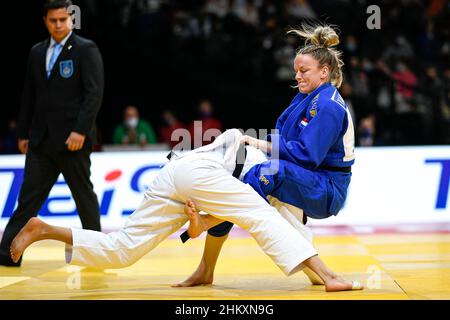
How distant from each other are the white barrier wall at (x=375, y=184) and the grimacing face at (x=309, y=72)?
373 centimetres

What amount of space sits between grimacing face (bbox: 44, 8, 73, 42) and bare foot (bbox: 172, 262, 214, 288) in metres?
2.32

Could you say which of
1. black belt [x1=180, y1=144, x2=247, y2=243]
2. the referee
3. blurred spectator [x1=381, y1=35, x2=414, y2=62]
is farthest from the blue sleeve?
blurred spectator [x1=381, y1=35, x2=414, y2=62]

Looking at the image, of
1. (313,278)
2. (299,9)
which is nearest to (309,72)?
(313,278)

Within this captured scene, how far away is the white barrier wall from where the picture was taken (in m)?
8.64

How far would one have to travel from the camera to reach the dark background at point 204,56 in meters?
12.9

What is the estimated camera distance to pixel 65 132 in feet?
20.7

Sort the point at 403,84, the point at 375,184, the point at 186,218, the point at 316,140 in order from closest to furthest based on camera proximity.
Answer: the point at 316,140
the point at 186,218
the point at 375,184
the point at 403,84

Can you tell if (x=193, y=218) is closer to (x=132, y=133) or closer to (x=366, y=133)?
(x=132, y=133)

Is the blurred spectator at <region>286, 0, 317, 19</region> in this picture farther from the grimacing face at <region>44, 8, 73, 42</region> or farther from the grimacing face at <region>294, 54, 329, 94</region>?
the grimacing face at <region>294, 54, 329, 94</region>

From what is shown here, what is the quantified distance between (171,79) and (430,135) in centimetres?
432

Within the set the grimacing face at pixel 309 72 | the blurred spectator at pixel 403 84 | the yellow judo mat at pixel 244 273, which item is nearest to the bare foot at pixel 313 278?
the yellow judo mat at pixel 244 273

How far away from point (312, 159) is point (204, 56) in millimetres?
8464
